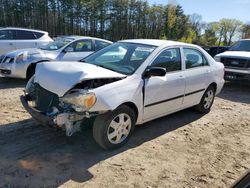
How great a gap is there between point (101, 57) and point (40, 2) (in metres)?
30.7

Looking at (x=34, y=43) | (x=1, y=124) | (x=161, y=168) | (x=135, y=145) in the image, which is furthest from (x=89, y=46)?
(x=161, y=168)

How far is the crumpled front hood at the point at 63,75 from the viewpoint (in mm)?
3753

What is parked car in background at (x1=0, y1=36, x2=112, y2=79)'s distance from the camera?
7.97 m

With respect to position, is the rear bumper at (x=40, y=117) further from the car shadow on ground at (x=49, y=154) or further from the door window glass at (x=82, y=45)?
the door window glass at (x=82, y=45)

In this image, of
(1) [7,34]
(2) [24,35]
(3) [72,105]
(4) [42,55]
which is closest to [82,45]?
(4) [42,55]

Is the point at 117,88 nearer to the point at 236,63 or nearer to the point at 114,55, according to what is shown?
the point at 114,55

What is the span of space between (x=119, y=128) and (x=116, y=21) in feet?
128

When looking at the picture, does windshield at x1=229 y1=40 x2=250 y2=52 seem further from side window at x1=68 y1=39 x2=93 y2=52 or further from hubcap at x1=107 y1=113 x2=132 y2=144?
hubcap at x1=107 y1=113 x2=132 y2=144

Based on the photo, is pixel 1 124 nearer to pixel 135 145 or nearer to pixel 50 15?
pixel 135 145

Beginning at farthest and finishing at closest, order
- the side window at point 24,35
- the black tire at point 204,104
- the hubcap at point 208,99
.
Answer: the side window at point 24,35 → the hubcap at point 208,99 → the black tire at point 204,104

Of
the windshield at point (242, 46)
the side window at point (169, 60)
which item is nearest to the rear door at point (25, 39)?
the side window at point (169, 60)

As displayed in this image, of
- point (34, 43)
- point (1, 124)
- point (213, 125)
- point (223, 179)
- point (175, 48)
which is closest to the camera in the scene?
point (223, 179)

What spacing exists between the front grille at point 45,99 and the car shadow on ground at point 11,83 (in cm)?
397

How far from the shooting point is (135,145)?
14.5ft
